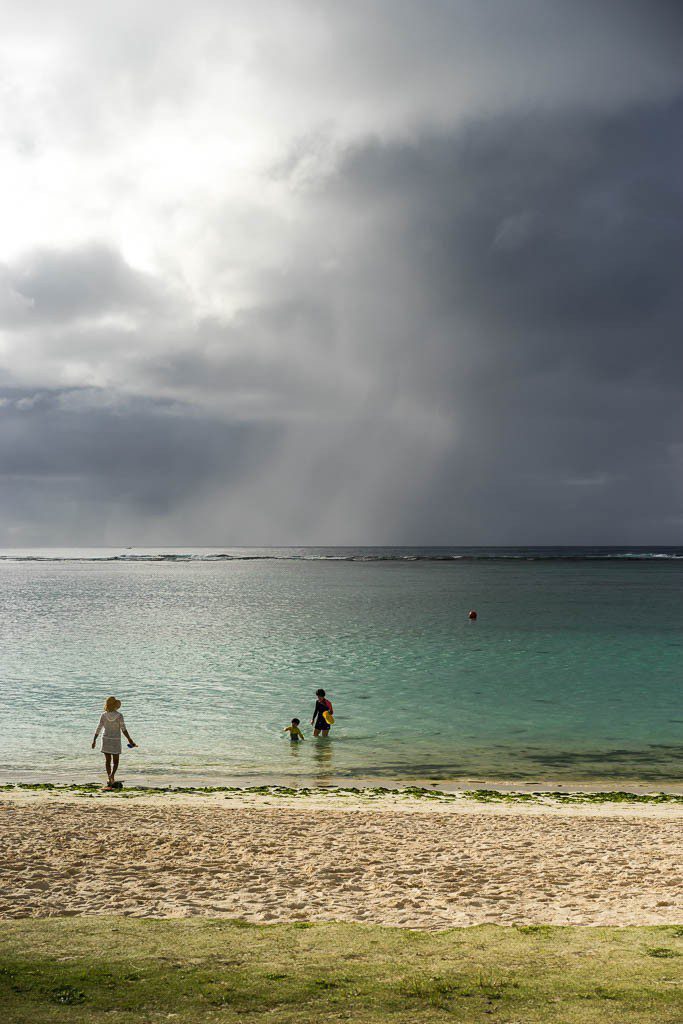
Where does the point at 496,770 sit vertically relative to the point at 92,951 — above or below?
below

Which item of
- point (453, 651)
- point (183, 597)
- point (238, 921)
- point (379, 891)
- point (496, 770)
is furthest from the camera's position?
point (183, 597)

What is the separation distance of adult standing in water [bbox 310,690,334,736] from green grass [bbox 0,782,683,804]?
5.69 meters

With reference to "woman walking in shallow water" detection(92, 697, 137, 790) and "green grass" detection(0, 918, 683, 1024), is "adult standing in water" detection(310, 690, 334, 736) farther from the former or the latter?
"green grass" detection(0, 918, 683, 1024)

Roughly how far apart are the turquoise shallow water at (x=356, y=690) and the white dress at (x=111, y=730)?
1.87m

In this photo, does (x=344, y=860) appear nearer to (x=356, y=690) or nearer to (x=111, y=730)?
(x=111, y=730)

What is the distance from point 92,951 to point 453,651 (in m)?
44.3

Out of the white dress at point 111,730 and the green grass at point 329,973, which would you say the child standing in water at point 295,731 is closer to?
the white dress at point 111,730

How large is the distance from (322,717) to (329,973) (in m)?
19.4

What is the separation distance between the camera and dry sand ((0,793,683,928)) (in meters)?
10.9

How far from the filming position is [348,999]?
285 inches

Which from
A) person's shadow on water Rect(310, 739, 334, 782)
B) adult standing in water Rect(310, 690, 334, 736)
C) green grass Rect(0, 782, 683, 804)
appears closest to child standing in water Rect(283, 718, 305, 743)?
person's shadow on water Rect(310, 739, 334, 782)

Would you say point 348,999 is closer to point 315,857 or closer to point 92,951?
point 92,951

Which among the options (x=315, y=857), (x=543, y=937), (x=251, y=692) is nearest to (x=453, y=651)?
(x=251, y=692)

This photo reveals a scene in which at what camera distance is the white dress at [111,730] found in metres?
20.9
